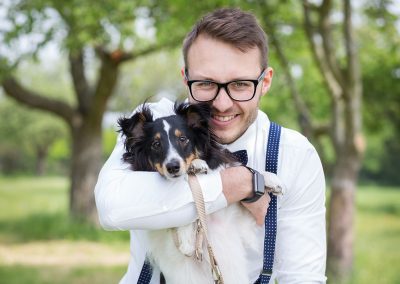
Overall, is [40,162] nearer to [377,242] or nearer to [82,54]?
[82,54]

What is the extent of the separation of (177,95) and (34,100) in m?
3.59

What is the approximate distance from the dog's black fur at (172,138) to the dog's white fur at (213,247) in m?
0.15

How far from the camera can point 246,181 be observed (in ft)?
7.64

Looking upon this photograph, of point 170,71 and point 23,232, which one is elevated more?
point 170,71

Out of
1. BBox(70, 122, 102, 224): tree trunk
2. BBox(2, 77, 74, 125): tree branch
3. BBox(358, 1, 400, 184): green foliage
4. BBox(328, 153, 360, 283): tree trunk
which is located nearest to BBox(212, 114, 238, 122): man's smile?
BBox(328, 153, 360, 283): tree trunk

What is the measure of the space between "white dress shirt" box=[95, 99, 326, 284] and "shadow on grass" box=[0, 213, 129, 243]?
950cm

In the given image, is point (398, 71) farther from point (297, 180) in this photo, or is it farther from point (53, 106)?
point (297, 180)

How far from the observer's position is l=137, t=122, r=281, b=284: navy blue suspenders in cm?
240

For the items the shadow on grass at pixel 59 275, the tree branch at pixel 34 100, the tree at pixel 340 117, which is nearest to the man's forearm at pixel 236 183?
the tree at pixel 340 117

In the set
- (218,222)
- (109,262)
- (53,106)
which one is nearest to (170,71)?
(53,106)

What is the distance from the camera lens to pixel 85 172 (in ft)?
41.9

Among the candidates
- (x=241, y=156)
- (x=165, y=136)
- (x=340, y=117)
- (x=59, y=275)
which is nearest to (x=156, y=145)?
(x=165, y=136)

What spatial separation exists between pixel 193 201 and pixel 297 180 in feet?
1.73

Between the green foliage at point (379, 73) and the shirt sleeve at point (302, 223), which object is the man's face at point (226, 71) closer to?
the shirt sleeve at point (302, 223)
